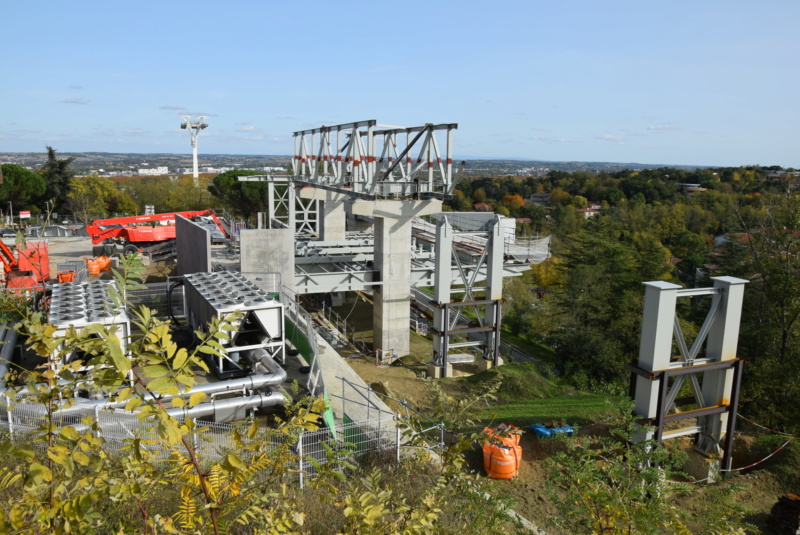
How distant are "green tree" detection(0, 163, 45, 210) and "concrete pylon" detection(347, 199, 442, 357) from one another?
39.6 metres

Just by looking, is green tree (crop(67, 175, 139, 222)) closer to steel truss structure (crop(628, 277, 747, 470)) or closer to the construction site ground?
the construction site ground

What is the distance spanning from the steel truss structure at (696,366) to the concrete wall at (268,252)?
13.4 m

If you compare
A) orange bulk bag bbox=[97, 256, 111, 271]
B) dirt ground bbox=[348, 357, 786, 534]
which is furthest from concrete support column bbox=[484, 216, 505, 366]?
orange bulk bag bbox=[97, 256, 111, 271]

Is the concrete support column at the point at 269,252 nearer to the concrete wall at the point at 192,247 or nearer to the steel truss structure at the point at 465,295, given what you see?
the concrete wall at the point at 192,247

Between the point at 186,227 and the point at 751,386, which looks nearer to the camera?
the point at 751,386

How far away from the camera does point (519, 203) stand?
11444 cm

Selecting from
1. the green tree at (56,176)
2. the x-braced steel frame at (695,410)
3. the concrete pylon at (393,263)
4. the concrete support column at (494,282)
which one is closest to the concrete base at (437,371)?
the concrete support column at (494,282)

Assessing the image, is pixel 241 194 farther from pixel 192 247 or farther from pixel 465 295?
pixel 465 295

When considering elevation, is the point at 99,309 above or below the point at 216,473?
below

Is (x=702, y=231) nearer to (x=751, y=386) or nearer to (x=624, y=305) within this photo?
(x=624, y=305)

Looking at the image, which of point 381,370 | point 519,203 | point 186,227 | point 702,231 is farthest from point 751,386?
point 519,203

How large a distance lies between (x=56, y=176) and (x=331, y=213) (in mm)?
39957

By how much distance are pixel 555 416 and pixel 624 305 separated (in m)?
11.9

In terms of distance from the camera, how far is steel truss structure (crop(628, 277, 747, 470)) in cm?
1099
